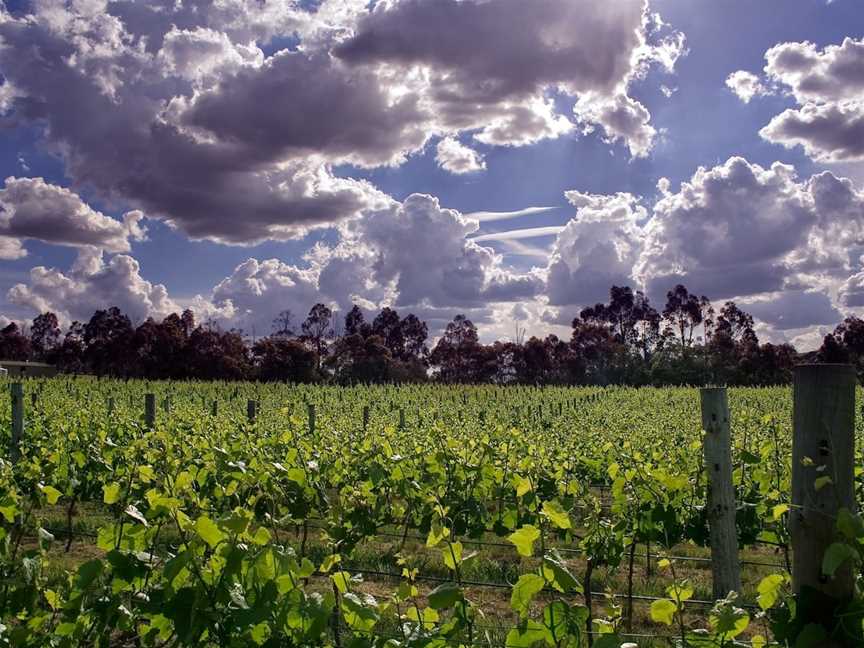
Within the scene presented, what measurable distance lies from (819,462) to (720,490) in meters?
2.17

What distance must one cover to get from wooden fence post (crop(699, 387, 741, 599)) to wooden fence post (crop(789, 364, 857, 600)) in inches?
77.7

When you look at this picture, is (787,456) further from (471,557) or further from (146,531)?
(146,531)

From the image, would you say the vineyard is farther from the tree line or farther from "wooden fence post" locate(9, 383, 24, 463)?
the tree line

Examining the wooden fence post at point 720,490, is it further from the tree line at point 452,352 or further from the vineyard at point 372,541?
the tree line at point 452,352

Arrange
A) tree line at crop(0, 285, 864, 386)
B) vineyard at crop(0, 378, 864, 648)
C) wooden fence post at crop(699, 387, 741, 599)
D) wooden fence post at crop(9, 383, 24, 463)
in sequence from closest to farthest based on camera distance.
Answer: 1. vineyard at crop(0, 378, 864, 648)
2. wooden fence post at crop(699, 387, 741, 599)
3. wooden fence post at crop(9, 383, 24, 463)
4. tree line at crop(0, 285, 864, 386)

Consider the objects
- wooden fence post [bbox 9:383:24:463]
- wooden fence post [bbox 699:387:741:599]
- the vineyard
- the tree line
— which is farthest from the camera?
the tree line

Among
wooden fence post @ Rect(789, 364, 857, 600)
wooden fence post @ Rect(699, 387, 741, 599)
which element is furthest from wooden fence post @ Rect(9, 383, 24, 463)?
wooden fence post @ Rect(789, 364, 857, 600)

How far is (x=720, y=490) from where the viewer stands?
436cm

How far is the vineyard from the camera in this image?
7.26 feet

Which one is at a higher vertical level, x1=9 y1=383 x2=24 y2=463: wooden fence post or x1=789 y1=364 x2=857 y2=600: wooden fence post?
x1=789 y1=364 x2=857 y2=600: wooden fence post

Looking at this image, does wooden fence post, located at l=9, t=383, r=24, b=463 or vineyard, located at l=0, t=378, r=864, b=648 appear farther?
wooden fence post, located at l=9, t=383, r=24, b=463

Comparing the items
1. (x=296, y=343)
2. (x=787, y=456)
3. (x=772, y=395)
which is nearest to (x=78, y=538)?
(x=787, y=456)

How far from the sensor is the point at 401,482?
6172 mm

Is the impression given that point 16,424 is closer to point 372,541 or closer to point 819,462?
point 372,541
